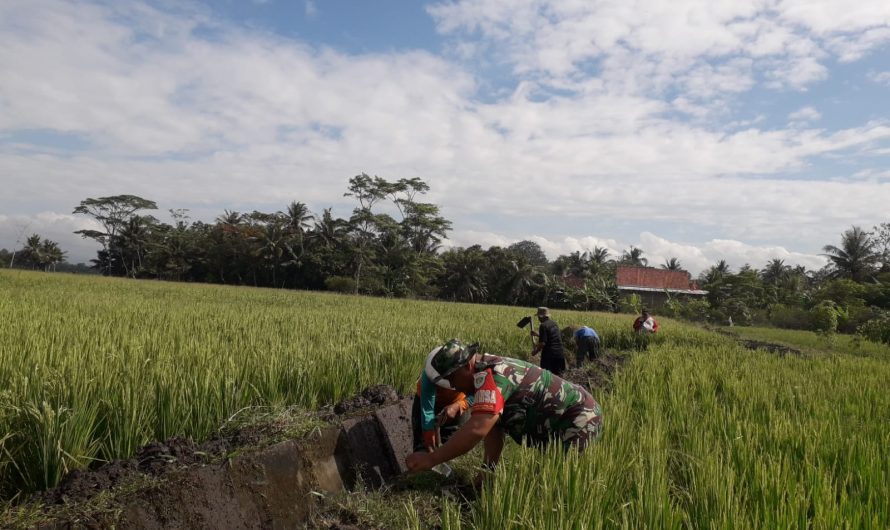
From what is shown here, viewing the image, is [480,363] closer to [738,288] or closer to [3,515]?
[3,515]

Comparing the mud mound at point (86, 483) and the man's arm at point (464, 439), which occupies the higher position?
the man's arm at point (464, 439)

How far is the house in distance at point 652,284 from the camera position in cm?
4375

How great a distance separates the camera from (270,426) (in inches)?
136

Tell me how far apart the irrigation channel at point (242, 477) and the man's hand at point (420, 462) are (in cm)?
32

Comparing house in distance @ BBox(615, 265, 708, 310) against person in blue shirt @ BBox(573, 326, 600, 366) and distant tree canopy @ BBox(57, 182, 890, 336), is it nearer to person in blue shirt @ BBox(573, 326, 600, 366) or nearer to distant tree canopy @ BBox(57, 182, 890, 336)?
distant tree canopy @ BBox(57, 182, 890, 336)

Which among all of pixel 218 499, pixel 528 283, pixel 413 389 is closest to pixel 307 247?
pixel 528 283

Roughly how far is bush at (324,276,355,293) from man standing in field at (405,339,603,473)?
33125mm

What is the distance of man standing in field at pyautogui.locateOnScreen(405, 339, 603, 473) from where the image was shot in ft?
9.61

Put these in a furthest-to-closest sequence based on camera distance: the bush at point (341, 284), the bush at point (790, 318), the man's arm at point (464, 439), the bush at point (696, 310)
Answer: the bush at point (341, 284) → the bush at point (696, 310) → the bush at point (790, 318) → the man's arm at point (464, 439)

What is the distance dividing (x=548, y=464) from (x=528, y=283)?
3799 centimetres

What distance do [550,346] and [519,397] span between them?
14.9 feet

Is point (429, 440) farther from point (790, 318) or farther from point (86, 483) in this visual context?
point (790, 318)

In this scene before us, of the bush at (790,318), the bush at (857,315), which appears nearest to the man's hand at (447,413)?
the bush at (857,315)

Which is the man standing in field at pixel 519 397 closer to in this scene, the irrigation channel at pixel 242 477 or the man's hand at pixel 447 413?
the man's hand at pixel 447 413
